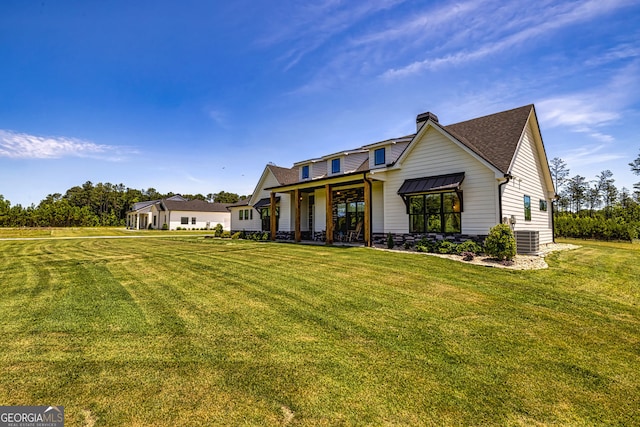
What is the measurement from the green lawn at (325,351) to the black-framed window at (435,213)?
17.4ft

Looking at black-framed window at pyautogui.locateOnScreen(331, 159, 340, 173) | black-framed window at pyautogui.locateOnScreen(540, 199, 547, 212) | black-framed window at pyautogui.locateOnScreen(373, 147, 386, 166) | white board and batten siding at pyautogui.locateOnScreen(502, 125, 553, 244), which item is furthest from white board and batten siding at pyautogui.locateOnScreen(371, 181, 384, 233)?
black-framed window at pyautogui.locateOnScreen(540, 199, 547, 212)

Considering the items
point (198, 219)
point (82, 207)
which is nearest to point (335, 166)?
point (198, 219)

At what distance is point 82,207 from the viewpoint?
206 ft

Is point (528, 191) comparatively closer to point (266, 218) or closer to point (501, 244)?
point (501, 244)

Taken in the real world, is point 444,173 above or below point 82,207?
below

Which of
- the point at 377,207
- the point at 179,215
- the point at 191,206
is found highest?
the point at 191,206

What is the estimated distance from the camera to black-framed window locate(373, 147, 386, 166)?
15.5 m

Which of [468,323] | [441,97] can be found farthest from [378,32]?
[468,323]

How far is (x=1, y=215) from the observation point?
42750 millimetres

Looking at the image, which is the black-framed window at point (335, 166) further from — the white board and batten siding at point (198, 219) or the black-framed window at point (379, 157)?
the white board and batten siding at point (198, 219)

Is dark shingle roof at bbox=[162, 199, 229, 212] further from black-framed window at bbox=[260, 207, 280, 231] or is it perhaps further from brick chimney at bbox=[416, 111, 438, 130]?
brick chimney at bbox=[416, 111, 438, 130]

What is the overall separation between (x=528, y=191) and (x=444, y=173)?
4.68m

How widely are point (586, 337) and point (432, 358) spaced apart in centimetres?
251

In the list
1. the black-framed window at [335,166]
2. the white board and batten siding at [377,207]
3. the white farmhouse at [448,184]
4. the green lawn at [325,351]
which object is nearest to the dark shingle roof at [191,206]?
the black-framed window at [335,166]
